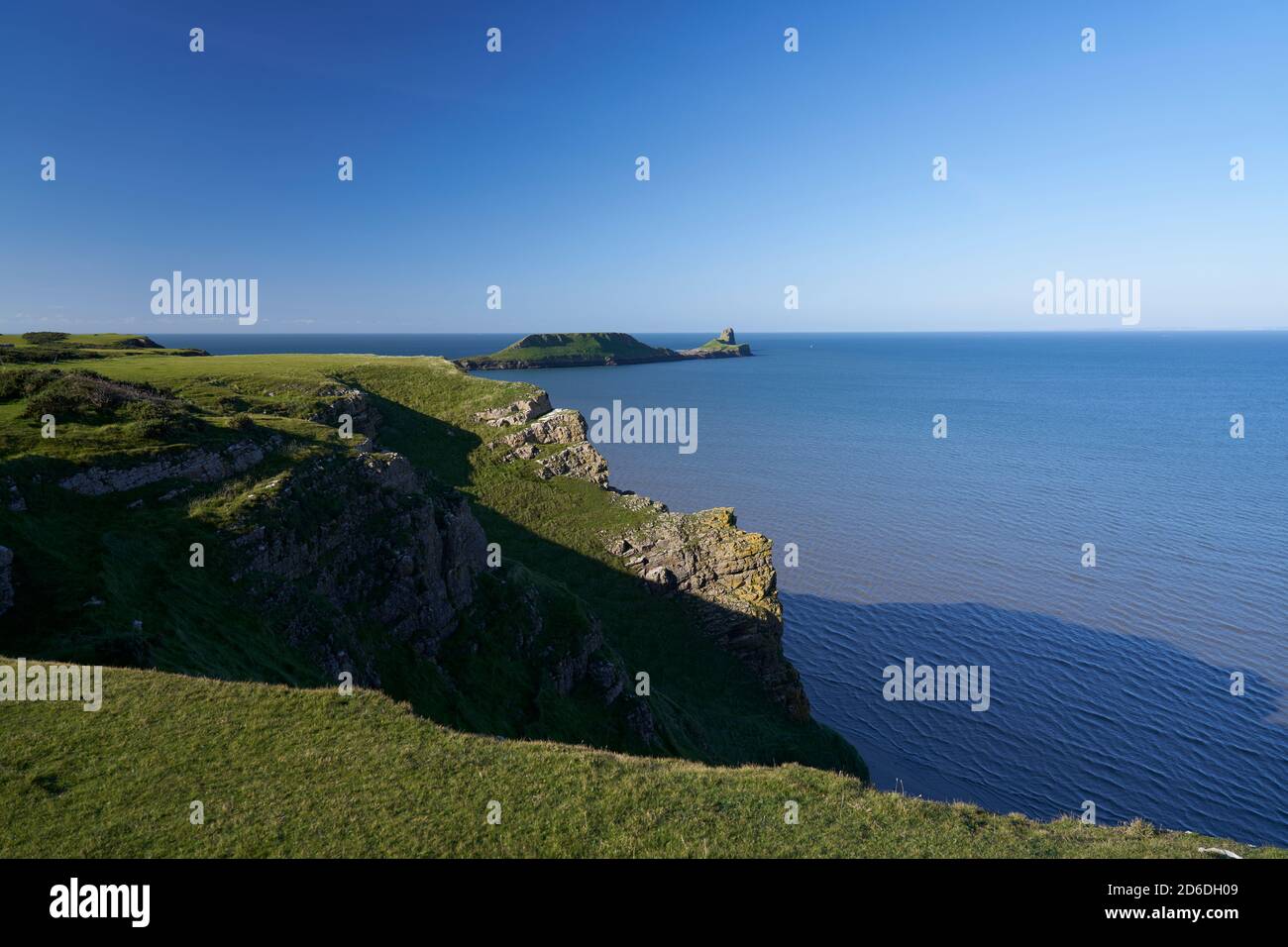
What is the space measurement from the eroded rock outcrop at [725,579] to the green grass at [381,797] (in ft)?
97.9

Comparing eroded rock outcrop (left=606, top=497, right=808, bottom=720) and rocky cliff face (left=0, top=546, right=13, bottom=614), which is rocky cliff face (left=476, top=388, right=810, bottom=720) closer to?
eroded rock outcrop (left=606, top=497, right=808, bottom=720)

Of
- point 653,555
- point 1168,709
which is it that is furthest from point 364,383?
point 1168,709

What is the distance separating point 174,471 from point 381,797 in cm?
2294

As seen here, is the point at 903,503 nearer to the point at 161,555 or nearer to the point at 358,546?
the point at 358,546

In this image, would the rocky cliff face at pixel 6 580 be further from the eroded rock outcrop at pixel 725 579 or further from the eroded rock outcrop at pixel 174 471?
the eroded rock outcrop at pixel 725 579

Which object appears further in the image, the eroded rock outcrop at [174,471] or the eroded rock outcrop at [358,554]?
the eroded rock outcrop at [358,554]

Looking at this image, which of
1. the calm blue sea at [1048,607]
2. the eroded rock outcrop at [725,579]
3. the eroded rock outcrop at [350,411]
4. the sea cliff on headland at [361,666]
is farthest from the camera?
the eroded rock outcrop at [350,411]

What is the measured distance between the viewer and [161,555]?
23.7 m

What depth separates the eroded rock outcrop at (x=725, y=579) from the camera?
47.6 m

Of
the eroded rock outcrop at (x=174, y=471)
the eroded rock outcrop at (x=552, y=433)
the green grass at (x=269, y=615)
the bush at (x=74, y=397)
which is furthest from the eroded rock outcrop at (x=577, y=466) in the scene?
the bush at (x=74, y=397)

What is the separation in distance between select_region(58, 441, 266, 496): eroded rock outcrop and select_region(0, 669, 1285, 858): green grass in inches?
519
